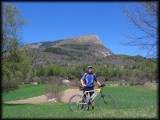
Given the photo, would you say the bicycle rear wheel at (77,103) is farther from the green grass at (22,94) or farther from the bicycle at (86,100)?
A: the green grass at (22,94)

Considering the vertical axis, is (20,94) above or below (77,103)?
below

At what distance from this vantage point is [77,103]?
1869 cm

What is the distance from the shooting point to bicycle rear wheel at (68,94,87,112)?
61.2 ft

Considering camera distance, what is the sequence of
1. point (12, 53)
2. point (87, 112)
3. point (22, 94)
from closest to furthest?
point (87, 112), point (12, 53), point (22, 94)

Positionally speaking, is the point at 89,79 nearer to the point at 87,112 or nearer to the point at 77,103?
the point at 77,103

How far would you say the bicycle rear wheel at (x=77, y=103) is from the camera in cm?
1864

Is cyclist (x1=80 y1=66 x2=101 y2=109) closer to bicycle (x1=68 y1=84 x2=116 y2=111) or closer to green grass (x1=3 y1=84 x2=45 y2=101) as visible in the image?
bicycle (x1=68 y1=84 x2=116 y2=111)

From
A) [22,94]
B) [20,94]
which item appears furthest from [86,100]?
[20,94]

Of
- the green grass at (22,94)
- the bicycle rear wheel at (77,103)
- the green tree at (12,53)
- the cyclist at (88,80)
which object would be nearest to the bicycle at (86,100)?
the bicycle rear wheel at (77,103)

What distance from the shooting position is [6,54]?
39.1 metres

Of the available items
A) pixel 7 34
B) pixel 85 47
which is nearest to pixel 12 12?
pixel 7 34

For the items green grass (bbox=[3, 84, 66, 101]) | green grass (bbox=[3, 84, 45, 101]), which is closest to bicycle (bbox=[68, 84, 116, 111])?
green grass (bbox=[3, 84, 66, 101])

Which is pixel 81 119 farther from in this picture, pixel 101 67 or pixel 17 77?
Result: pixel 101 67

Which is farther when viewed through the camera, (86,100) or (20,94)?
(20,94)
